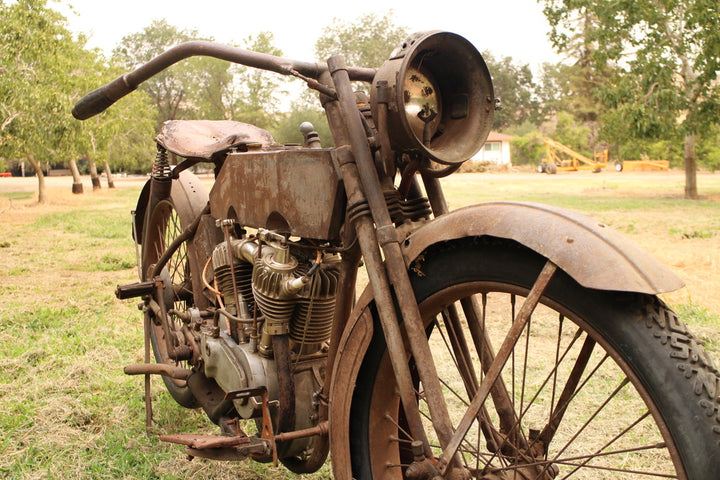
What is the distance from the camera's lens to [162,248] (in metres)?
3.88

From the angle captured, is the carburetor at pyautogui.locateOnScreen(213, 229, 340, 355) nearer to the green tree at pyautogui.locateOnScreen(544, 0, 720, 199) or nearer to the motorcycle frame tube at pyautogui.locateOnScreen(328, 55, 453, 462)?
the motorcycle frame tube at pyautogui.locateOnScreen(328, 55, 453, 462)

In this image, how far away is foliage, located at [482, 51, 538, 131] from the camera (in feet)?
197

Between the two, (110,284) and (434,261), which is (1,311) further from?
(434,261)

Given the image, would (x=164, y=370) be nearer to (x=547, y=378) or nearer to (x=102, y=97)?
(x=102, y=97)

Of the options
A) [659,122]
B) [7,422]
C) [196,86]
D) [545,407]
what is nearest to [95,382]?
[7,422]

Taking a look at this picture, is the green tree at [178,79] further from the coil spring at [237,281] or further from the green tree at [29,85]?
the coil spring at [237,281]

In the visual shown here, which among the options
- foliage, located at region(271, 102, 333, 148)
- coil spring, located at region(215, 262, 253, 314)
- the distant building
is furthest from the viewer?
the distant building

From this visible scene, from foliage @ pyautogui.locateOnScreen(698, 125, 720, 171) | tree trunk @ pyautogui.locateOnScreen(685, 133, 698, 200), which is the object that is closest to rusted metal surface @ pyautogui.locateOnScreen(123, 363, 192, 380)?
tree trunk @ pyautogui.locateOnScreen(685, 133, 698, 200)

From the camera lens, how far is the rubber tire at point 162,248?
3.27 metres

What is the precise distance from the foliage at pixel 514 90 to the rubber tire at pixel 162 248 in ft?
192

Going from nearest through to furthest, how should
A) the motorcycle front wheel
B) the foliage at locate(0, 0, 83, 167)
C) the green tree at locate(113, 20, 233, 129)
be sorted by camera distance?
the motorcycle front wheel, the foliage at locate(0, 0, 83, 167), the green tree at locate(113, 20, 233, 129)

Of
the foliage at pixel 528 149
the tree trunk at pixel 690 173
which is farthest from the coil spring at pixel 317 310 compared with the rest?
the foliage at pixel 528 149

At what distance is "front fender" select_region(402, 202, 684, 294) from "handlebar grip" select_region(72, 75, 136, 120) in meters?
1.72

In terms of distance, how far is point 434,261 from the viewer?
5.70 ft
